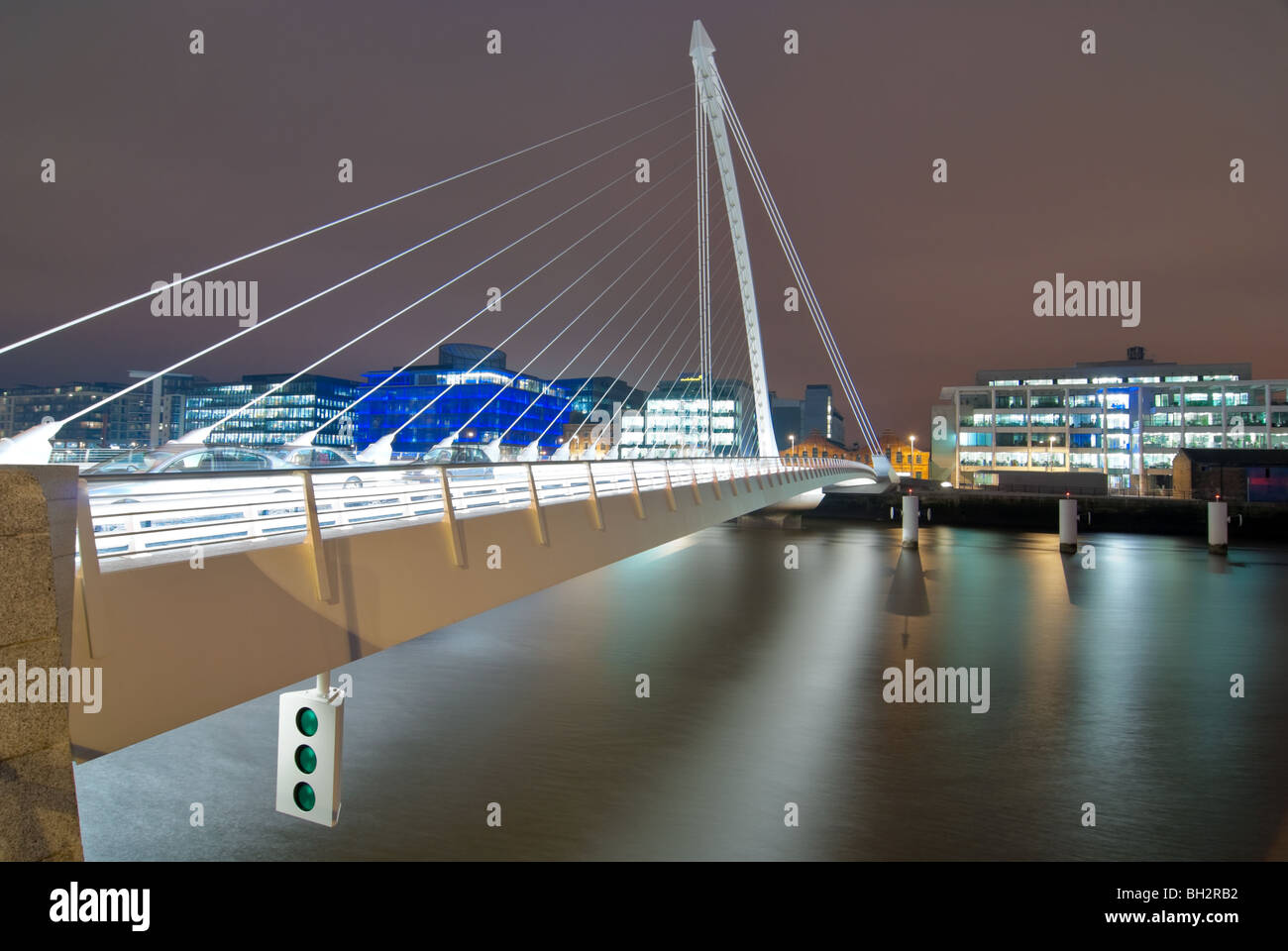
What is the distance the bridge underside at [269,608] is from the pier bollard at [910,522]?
164 ft

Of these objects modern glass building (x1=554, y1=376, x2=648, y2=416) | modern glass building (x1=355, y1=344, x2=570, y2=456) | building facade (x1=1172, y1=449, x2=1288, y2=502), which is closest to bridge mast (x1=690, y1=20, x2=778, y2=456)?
building facade (x1=1172, y1=449, x2=1288, y2=502)

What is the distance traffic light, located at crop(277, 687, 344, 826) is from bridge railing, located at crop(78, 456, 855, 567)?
1413 millimetres

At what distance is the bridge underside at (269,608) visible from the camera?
427 cm

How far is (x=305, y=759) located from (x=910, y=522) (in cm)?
5330

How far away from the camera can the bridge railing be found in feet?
15.3

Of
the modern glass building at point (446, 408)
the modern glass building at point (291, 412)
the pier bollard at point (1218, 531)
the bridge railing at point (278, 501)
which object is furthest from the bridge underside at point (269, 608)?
the modern glass building at point (446, 408)

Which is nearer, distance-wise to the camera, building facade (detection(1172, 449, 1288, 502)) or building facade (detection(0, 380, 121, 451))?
building facade (detection(0, 380, 121, 451))

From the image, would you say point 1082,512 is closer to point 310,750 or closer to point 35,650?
point 310,750

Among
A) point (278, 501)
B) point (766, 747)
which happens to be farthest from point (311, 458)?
point (278, 501)

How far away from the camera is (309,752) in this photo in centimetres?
682

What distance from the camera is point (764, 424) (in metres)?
43.7

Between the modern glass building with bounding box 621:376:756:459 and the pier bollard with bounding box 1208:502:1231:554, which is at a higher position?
the modern glass building with bounding box 621:376:756:459

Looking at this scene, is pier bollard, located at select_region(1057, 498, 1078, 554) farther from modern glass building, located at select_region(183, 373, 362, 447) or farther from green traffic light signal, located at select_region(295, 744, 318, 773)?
green traffic light signal, located at select_region(295, 744, 318, 773)
